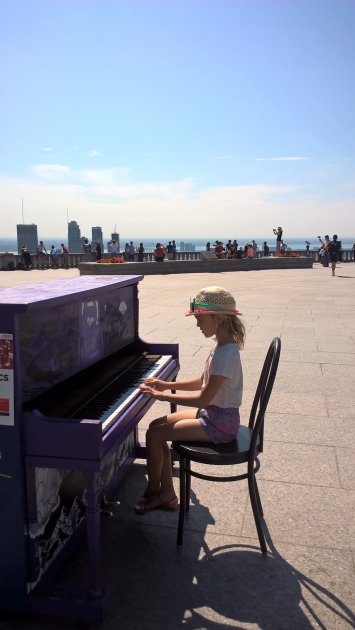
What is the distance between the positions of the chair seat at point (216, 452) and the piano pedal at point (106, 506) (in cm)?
82

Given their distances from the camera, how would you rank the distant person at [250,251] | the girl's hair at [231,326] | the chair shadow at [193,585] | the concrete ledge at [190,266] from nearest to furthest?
1. the chair shadow at [193,585]
2. the girl's hair at [231,326]
3. the concrete ledge at [190,266]
4. the distant person at [250,251]

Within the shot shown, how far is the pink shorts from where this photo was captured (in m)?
3.37

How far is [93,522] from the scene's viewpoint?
105 inches

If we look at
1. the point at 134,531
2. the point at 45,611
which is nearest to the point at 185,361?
the point at 134,531

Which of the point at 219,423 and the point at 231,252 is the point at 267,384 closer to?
the point at 219,423

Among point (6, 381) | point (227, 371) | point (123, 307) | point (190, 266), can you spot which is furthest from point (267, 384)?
point (190, 266)

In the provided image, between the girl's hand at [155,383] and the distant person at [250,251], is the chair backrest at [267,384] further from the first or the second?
the distant person at [250,251]

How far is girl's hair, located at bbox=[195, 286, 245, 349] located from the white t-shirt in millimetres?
87

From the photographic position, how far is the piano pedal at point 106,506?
12.4 ft

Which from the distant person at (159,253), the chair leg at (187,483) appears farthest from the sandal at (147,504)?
the distant person at (159,253)

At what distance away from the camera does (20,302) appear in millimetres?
2582

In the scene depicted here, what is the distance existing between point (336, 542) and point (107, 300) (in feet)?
7.77

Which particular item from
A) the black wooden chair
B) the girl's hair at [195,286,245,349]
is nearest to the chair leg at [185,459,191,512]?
the black wooden chair

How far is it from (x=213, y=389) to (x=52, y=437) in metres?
1.07
